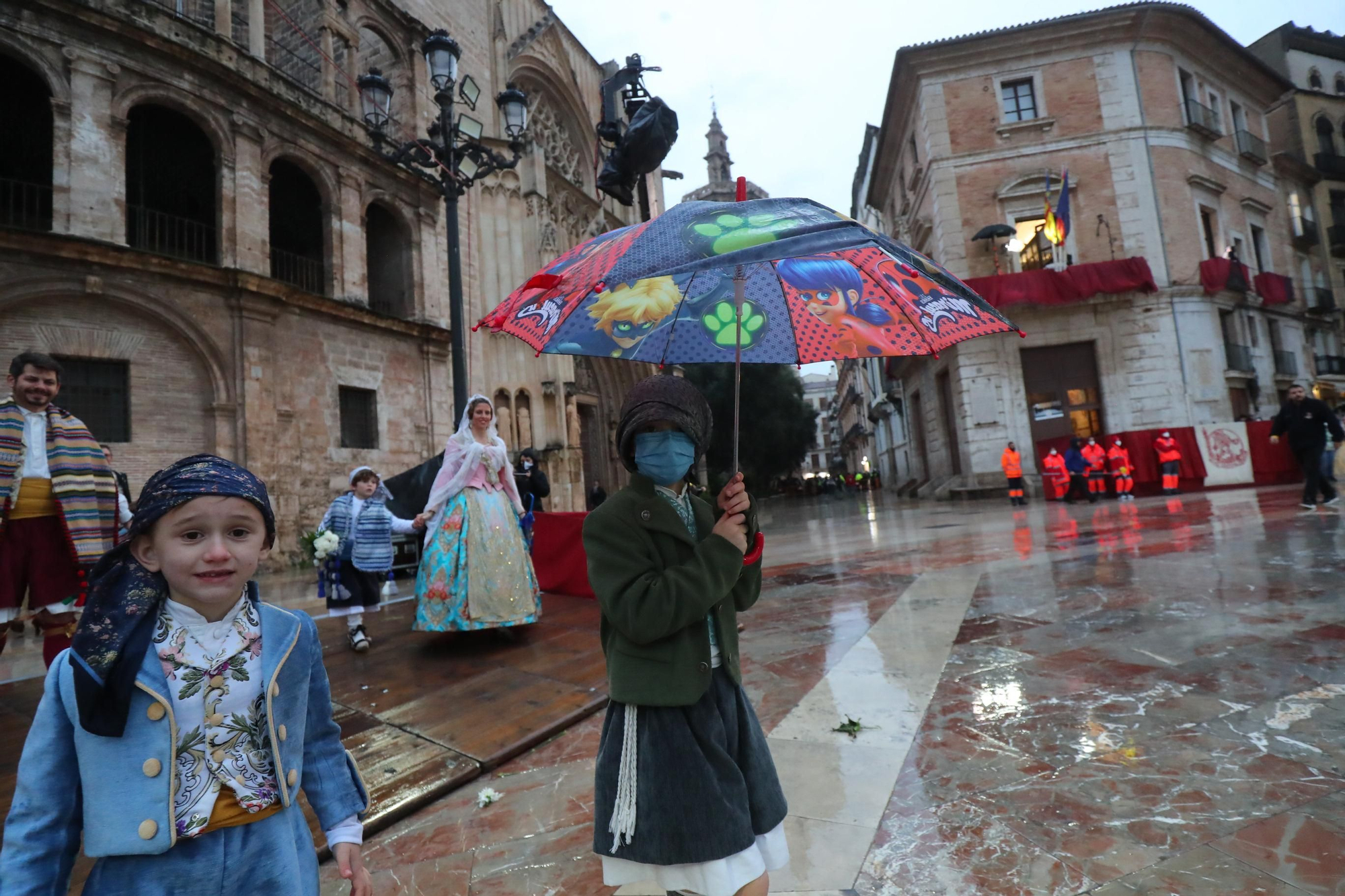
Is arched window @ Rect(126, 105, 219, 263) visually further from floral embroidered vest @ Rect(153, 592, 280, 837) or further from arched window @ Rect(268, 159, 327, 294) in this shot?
floral embroidered vest @ Rect(153, 592, 280, 837)

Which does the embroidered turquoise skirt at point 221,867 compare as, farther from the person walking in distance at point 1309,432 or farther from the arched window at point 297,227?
the arched window at point 297,227

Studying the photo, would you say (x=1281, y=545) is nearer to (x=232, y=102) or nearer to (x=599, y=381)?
(x=232, y=102)

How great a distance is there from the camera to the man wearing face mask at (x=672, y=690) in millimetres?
1332

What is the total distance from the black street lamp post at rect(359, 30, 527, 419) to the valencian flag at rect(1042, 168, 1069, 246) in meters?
14.5

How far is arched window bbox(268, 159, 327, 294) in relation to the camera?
44.0 ft

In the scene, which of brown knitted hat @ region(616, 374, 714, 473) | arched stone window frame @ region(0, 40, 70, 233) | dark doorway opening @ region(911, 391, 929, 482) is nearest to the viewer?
brown knitted hat @ region(616, 374, 714, 473)

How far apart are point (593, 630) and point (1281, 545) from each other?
6.48m

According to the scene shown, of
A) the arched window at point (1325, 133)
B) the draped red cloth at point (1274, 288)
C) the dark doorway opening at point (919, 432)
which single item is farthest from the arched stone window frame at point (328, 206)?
the arched window at point (1325, 133)

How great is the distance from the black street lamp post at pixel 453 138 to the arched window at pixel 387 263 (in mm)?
6694

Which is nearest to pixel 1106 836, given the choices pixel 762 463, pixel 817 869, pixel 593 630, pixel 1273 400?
pixel 817 869

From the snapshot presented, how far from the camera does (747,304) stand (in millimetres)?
2092

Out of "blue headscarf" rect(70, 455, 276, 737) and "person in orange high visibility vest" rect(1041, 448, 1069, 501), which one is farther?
"person in orange high visibility vest" rect(1041, 448, 1069, 501)

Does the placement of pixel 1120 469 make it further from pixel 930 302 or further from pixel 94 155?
pixel 94 155

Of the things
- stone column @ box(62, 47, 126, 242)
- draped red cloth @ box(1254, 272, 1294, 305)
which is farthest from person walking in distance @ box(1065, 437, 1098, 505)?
stone column @ box(62, 47, 126, 242)
